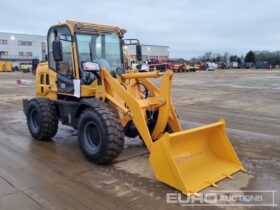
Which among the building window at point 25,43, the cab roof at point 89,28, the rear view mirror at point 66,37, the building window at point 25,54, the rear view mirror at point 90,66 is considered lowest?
the rear view mirror at point 90,66

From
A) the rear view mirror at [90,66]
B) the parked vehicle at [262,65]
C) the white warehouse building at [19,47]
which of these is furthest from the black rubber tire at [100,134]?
the white warehouse building at [19,47]

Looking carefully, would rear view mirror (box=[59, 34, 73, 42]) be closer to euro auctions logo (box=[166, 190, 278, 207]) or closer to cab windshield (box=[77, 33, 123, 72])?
cab windshield (box=[77, 33, 123, 72])

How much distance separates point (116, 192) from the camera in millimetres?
4168

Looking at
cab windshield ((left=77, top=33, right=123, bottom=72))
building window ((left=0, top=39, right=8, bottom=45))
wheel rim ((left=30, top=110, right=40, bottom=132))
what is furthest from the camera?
building window ((left=0, top=39, right=8, bottom=45))

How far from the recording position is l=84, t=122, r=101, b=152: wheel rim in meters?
5.24

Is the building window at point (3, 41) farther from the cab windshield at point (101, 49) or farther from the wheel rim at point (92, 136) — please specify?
the wheel rim at point (92, 136)

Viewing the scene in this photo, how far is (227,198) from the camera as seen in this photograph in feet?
13.0

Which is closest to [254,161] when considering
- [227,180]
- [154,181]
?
[227,180]

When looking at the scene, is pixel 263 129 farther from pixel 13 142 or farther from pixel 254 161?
pixel 13 142

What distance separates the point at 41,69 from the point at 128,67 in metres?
2.17

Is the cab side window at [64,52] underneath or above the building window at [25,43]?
underneath

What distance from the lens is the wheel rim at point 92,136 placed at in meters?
5.24

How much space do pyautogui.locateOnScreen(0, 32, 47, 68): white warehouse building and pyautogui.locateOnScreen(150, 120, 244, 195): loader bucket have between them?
69825 mm

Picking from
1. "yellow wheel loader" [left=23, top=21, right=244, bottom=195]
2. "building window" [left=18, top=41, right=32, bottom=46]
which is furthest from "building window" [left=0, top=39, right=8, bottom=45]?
"yellow wheel loader" [left=23, top=21, right=244, bottom=195]
